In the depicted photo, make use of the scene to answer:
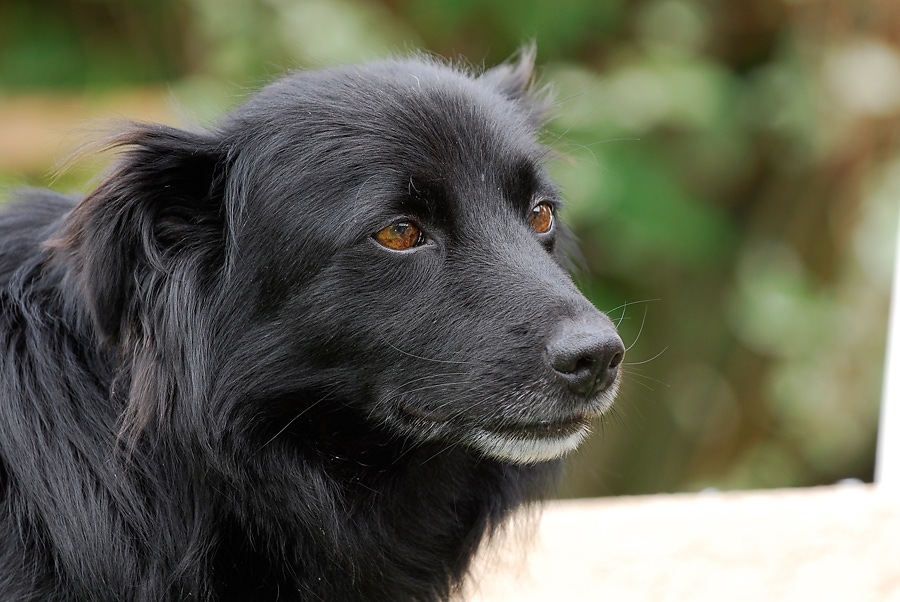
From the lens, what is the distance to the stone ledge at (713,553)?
4082 mm

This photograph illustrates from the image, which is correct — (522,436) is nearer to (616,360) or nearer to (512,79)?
(616,360)

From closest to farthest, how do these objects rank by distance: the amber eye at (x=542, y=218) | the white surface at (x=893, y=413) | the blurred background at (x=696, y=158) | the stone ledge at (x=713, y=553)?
the amber eye at (x=542, y=218) < the stone ledge at (x=713, y=553) < the white surface at (x=893, y=413) < the blurred background at (x=696, y=158)

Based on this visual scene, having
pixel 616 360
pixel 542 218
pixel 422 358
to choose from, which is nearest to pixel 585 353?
pixel 616 360

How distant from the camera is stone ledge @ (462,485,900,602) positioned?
13.4 feet

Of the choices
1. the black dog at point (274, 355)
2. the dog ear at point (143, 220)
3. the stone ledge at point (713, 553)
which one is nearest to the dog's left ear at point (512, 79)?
the black dog at point (274, 355)

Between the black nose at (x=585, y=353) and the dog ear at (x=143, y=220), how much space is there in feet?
3.39

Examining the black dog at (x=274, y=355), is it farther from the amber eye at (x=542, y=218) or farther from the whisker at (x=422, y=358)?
the amber eye at (x=542, y=218)

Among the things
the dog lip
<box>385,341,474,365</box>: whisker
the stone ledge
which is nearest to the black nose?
the dog lip

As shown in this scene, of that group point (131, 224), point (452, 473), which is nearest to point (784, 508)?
point (452, 473)

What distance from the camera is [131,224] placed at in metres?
2.94

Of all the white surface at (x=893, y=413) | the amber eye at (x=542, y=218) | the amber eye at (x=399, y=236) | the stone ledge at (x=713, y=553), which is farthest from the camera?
the white surface at (x=893, y=413)

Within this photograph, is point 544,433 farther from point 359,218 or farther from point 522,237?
point 359,218

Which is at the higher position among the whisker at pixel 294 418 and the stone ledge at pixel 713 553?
the whisker at pixel 294 418

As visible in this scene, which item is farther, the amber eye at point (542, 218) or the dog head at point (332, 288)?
the amber eye at point (542, 218)
